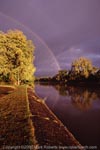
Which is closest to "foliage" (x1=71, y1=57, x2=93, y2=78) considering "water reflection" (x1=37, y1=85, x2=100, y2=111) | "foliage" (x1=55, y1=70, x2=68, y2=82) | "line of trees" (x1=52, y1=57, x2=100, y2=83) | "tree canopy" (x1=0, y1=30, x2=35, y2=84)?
"line of trees" (x1=52, y1=57, x2=100, y2=83)

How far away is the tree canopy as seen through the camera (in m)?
43.2

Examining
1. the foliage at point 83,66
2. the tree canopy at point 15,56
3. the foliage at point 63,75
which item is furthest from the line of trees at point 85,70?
the tree canopy at point 15,56

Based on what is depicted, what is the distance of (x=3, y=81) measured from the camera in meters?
50.5

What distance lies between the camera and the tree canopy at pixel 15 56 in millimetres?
43250

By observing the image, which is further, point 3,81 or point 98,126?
point 3,81

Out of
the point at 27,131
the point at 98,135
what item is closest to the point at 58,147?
the point at 27,131

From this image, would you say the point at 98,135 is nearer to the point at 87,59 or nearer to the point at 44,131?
the point at 44,131

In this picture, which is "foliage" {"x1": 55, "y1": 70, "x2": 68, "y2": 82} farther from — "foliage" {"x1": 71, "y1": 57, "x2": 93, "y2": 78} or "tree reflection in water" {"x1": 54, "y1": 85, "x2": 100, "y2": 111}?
"tree reflection in water" {"x1": 54, "y1": 85, "x2": 100, "y2": 111}

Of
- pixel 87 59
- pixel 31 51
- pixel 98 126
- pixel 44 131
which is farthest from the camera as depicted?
pixel 87 59

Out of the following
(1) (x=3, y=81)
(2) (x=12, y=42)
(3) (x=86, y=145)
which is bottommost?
(3) (x=86, y=145)

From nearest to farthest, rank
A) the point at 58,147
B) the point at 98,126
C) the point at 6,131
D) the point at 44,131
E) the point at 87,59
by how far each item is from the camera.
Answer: the point at 58,147
the point at 6,131
the point at 44,131
the point at 98,126
the point at 87,59

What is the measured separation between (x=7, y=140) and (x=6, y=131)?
4.45 ft

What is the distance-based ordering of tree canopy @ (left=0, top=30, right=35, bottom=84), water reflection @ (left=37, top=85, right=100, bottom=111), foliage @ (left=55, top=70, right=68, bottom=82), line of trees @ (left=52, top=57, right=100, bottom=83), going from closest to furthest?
water reflection @ (left=37, top=85, right=100, bottom=111) < tree canopy @ (left=0, top=30, right=35, bottom=84) < line of trees @ (left=52, top=57, right=100, bottom=83) < foliage @ (left=55, top=70, right=68, bottom=82)

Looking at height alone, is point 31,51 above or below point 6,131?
above
